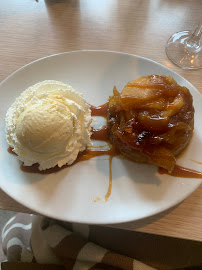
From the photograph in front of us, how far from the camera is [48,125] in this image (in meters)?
0.88

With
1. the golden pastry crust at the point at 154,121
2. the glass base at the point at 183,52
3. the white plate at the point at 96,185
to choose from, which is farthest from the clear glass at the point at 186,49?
the golden pastry crust at the point at 154,121

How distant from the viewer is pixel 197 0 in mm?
1633

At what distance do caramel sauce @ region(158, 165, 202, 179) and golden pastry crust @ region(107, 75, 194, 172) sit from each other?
1.9 inches

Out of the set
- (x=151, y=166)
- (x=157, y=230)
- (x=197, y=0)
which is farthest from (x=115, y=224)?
(x=197, y=0)

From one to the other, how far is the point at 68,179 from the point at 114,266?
37 centimetres

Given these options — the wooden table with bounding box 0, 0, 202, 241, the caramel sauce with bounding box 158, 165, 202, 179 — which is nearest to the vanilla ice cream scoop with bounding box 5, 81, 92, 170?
the caramel sauce with bounding box 158, 165, 202, 179

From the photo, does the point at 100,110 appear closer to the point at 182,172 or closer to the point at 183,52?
the point at 182,172

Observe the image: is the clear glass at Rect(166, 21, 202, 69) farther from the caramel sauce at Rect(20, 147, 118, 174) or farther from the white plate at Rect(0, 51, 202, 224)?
the caramel sauce at Rect(20, 147, 118, 174)

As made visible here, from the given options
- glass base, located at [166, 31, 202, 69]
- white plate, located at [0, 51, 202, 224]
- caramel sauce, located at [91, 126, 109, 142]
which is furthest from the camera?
glass base, located at [166, 31, 202, 69]

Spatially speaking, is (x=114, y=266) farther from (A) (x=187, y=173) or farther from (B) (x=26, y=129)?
(B) (x=26, y=129)

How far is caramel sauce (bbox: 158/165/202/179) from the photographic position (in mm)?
910

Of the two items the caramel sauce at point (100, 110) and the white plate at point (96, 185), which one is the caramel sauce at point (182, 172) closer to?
the white plate at point (96, 185)

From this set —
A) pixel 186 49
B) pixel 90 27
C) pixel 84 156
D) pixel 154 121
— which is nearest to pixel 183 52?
pixel 186 49

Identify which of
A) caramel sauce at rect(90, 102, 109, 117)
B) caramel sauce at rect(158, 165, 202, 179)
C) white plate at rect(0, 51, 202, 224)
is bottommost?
white plate at rect(0, 51, 202, 224)
